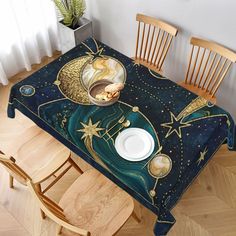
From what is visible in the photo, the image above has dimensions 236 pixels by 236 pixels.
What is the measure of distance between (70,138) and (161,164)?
58 cm

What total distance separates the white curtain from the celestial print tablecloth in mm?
915

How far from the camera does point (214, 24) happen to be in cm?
234

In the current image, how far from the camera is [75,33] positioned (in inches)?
118

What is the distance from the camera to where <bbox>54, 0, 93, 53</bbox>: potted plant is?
2.91 meters

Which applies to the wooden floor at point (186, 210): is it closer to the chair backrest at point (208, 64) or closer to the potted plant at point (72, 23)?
the chair backrest at point (208, 64)

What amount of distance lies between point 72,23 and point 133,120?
152 cm

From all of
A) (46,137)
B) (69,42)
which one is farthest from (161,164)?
(69,42)

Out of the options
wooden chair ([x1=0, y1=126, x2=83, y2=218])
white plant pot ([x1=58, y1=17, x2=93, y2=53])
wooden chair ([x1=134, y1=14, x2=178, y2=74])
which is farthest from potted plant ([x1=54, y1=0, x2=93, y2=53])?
wooden chair ([x1=0, y1=126, x2=83, y2=218])

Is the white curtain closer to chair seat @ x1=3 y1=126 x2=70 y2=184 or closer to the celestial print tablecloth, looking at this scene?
the celestial print tablecloth

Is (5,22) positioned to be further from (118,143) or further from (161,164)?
(161,164)

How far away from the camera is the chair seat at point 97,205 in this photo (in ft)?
6.15

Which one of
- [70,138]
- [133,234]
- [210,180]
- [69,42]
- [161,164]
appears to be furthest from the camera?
[69,42]

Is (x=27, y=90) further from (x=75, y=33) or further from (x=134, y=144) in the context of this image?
(x=75, y=33)

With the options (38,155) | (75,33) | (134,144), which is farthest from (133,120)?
(75,33)
